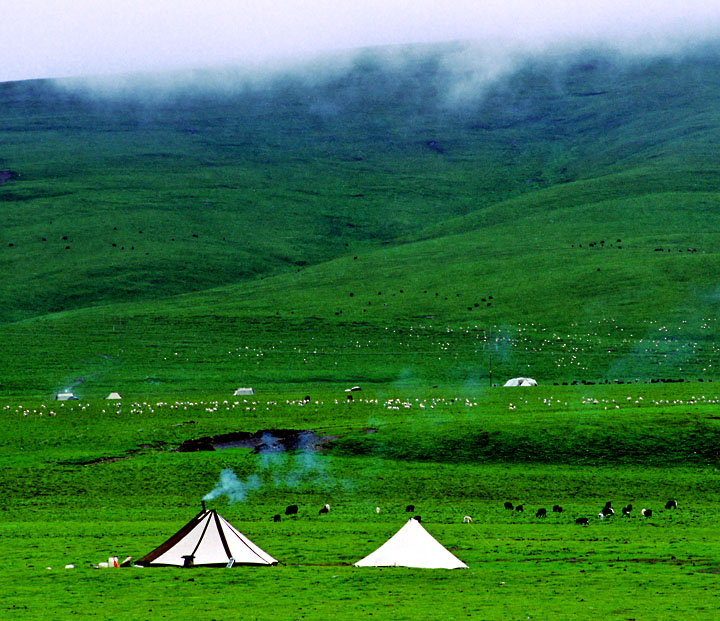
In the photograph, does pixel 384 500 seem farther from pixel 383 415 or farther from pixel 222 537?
pixel 383 415

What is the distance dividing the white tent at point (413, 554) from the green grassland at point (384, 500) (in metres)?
0.93

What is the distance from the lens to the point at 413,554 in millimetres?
34406

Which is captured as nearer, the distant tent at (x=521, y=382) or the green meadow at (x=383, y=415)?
the green meadow at (x=383, y=415)

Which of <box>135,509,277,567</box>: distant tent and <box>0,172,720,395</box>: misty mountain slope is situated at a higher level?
<box>0,172,720,395</box>: misty mountain slope

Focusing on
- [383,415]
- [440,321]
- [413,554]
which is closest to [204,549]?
[413,554]

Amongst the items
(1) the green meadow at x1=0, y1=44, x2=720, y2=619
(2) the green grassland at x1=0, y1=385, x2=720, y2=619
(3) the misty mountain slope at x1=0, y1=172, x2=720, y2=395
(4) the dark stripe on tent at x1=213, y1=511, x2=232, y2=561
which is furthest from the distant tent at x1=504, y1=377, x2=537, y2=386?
(4) the dark stripe on tent at x1=213, y1=511, x2=232, y2=561

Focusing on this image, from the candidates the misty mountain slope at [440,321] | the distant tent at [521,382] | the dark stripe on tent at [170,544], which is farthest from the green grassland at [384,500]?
the misty mountain slope at [440,321]

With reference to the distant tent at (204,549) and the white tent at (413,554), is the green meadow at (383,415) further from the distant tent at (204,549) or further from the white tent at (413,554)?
the white tent at (413,554)

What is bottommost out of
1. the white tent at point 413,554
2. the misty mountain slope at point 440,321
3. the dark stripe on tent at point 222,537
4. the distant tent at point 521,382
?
the white tent at point 413,554

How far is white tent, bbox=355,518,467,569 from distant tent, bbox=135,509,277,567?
3953 mm

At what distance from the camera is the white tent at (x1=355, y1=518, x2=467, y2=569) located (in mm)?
34281

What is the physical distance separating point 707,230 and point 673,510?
136 metres

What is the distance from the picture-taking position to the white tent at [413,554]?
34.3 m

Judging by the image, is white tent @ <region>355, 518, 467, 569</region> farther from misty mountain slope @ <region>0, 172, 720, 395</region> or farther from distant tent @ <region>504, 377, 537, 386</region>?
misty mountain slope @ <region>0, 172, 720, 395</region>
